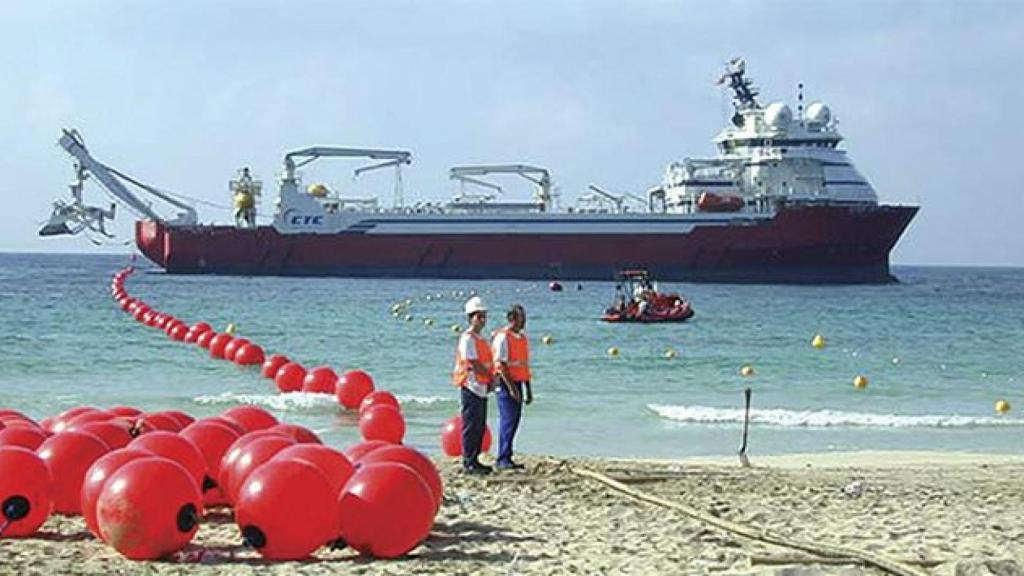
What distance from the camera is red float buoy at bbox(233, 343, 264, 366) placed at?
2391cm

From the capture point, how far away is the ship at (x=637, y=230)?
5847 cm

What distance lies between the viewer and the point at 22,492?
7.43 metres

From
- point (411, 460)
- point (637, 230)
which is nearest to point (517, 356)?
point (411, 460)

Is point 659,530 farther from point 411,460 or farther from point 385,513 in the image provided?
point 385,513

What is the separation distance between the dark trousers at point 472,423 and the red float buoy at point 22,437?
8.99 ft

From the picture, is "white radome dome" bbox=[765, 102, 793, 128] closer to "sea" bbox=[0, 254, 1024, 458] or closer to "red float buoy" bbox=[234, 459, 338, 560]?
"sea" bbox=[0, 254, 1024, 458]

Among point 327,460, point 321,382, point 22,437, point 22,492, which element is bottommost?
point 321,382

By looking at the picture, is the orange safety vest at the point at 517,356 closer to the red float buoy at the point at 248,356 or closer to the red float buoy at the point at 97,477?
the red float buoy at the point at 97,477

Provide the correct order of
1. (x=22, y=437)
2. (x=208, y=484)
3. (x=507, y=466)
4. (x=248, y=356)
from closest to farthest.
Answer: (x=208, y=484)
(x=22, y=437)
(x=507, y=466)
(x=248, y=356)

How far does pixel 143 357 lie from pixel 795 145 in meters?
41.5

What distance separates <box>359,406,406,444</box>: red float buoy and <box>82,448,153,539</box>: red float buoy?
5.23 meters

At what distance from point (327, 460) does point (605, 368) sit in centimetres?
1772

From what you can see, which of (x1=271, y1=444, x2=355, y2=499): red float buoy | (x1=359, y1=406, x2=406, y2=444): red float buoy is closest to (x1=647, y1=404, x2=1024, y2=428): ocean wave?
(x1=359, y1=406, x2=406, y2=444): red float buoy

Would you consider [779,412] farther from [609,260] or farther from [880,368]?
[609,260]
